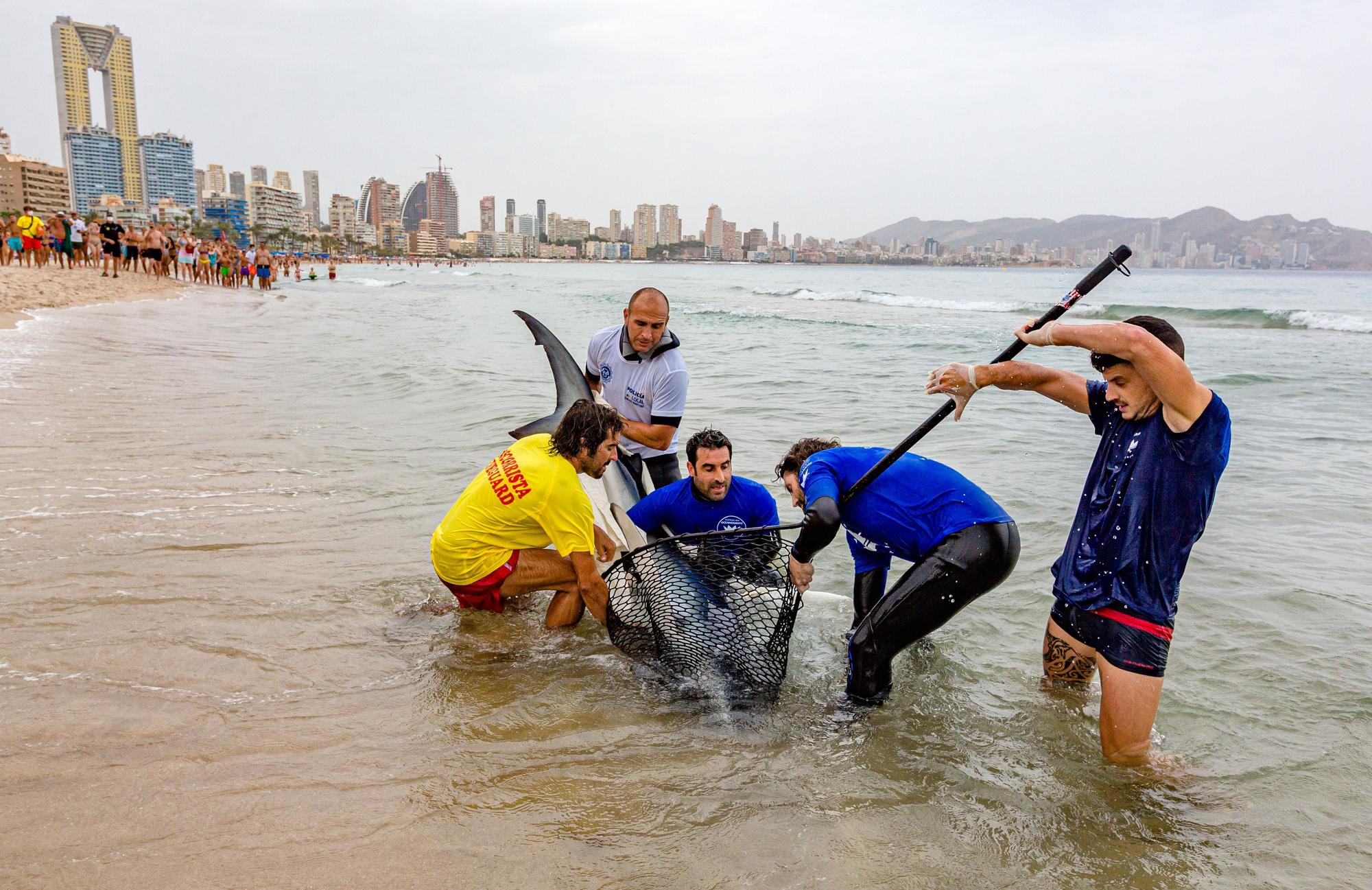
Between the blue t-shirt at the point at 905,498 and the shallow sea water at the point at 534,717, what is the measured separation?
87 centimetres

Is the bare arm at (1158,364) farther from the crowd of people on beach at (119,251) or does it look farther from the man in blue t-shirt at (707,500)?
the crowd of people on beach at (119,251)

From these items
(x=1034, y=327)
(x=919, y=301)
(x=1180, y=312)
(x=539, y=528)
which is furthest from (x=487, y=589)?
(x=919, y=301)

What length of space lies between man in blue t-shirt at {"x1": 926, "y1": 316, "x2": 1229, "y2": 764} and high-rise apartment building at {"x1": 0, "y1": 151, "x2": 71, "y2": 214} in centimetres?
16092

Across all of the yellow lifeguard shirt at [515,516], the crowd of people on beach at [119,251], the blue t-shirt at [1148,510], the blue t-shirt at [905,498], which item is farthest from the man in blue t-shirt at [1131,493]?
the crowd of people on beach at [119,251]

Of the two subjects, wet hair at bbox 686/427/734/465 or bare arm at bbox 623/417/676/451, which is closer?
wet hair at bbox 686/427/734/465

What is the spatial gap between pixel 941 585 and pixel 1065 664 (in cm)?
79

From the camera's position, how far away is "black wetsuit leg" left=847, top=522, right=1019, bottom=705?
3.55 metres

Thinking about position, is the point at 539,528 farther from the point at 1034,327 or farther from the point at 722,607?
the point at 1034,327

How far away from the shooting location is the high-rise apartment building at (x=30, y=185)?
5128 inches

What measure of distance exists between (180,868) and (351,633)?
6.25ft

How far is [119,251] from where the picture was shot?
29.8 metres

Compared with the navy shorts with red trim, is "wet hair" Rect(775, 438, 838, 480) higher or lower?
higher

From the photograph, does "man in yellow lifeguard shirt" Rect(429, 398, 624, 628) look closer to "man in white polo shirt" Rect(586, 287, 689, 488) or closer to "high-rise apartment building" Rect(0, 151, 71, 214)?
"man in white polo shirt" Rect(586, 287, 689, 488)

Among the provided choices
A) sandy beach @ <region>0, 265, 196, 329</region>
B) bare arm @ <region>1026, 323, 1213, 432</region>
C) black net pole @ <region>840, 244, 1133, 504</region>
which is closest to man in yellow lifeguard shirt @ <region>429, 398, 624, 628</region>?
black net pole @ <region>840, 244, 1133, 504</region>
